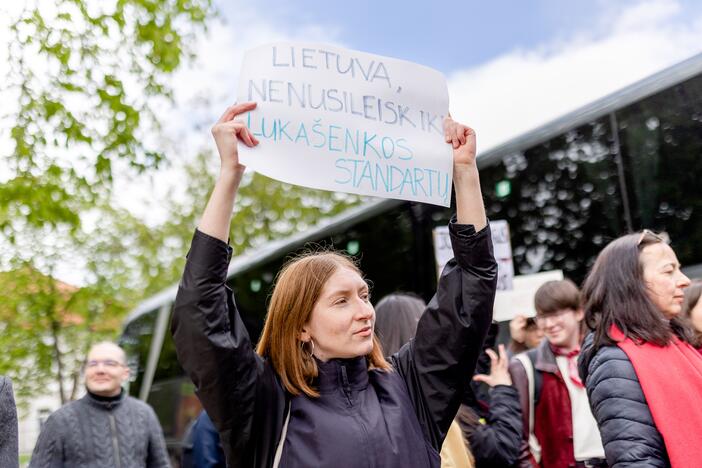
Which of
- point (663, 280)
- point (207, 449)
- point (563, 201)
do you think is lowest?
point (207, 449)

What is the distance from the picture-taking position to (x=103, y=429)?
213 inches

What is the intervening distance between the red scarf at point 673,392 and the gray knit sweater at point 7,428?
→ 234 cm

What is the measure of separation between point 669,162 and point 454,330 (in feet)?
11.5

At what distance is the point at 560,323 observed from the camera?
4281mm

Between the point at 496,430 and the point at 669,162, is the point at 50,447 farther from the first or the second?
the point at 669,162

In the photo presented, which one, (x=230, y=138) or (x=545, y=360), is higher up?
(x=230, y=138)

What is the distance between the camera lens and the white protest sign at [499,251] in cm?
541

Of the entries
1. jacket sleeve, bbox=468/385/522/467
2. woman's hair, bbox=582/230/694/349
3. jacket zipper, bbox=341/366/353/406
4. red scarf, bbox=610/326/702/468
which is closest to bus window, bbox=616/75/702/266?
jacket sleeve, bbox=468/385/522/467

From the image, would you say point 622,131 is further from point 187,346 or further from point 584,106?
point 187,346

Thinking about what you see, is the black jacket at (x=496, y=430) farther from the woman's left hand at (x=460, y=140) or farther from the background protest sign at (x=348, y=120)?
the woman's left hand at (x=460, y=140)

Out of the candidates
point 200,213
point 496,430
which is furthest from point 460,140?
point 200,213

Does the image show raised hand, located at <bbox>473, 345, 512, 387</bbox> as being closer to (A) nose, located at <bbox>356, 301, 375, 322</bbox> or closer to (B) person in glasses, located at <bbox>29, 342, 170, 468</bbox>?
(A) nose, located at <bbox>356, 301, 375, 322</bbox>

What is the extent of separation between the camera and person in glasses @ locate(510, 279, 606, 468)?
4.02 m

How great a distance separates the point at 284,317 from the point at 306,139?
1.80ft
